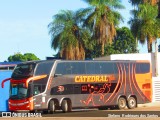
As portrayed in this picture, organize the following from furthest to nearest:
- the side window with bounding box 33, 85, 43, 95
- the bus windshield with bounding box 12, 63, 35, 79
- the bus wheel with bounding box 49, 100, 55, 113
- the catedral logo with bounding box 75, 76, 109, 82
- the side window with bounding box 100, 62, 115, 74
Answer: the side window with bounding box 100, 62, 115, 74, the catedral logo with bounding box 75, 76, 109, 82, the bus wheel with bounding box 49, 100, 55, 113, the side window with bounding box 33, 85, 43, 95, the bus windshield with bounding box 12, 63, 35, 79

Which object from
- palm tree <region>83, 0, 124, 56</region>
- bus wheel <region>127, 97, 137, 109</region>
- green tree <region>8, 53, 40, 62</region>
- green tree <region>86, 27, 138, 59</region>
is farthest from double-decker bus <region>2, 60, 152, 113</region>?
green tree <region>8, 53, 40, 62</region>

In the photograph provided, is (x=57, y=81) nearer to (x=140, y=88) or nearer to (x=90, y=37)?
(x=140, y=88)

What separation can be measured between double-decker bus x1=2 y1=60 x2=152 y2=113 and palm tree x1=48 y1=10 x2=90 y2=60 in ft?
65.4

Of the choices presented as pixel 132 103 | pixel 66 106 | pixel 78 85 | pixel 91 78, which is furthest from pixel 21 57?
pixel 66 106

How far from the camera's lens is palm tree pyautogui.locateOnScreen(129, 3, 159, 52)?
167ft

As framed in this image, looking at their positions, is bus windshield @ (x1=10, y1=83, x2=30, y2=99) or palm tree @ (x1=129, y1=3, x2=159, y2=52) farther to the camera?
palm tree @ (x1=129, y1=3, x2=159, y2=52)

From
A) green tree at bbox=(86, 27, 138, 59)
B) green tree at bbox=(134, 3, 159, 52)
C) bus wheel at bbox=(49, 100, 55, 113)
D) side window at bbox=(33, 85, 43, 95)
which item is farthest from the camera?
green tree at bbox=(86, 27, 138, 59)

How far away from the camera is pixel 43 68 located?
30.5m

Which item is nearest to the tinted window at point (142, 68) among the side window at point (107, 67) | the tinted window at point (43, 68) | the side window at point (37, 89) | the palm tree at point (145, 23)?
the side window at point (107, 67)

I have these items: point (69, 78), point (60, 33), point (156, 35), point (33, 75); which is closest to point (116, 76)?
point (69, 78)

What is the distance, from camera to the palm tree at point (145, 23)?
5081 cm

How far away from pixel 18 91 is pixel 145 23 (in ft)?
79.1

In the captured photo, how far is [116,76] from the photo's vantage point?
1332 inches

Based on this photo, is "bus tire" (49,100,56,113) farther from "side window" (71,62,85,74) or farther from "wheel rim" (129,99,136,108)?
"wheel rim" (129,99,136,108)
